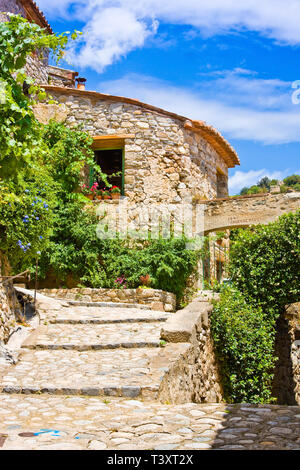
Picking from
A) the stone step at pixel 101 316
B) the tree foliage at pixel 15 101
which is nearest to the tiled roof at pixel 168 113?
the stone step at pixel 101 316

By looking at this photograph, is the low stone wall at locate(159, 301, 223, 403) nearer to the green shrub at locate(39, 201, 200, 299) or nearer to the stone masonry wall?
the green shrub at locate(39, 201, 200, 299)

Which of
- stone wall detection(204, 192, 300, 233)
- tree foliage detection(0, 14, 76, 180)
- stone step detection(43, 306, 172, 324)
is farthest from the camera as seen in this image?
stone wall detection(204, 192, 300, 233)

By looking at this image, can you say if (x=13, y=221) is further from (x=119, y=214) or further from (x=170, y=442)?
(x=119, y=214)

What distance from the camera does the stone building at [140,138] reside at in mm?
13180

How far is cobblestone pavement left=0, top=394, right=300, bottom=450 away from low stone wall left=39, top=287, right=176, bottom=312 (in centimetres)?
617

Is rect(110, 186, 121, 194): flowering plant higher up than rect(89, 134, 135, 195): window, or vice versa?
rect(89, 134, 135, 195): window

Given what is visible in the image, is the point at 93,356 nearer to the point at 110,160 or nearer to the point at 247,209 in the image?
the point at 247,209

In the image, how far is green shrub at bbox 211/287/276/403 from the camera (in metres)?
7.22

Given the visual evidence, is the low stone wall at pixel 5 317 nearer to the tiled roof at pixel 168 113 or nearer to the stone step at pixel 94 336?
the stone step at pixel 94 336

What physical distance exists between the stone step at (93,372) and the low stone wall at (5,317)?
1.33 ft

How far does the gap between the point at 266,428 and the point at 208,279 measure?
10135 millimetres

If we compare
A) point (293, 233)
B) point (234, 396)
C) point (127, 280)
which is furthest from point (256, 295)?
point (127, 280)

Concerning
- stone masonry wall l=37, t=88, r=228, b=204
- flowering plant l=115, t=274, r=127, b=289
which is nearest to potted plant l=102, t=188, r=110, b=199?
stone masonry wall l=37, t=88, r=228, b=204

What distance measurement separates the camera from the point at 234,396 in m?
7.22
